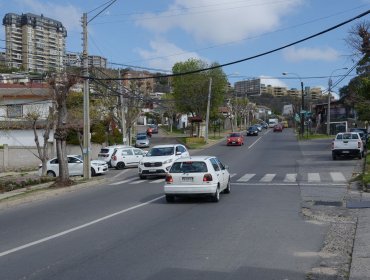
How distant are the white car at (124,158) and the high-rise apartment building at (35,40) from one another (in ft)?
33.4

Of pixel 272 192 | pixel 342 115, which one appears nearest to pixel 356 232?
pixel 272 192

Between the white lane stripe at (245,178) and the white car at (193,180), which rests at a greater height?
the white car at (193,180)

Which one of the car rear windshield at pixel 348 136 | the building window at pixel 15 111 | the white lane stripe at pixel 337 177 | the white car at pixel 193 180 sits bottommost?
the white lane stripe at pixel 337 177

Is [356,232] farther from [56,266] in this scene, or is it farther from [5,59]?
[5,59]

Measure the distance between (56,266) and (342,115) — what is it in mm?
101684

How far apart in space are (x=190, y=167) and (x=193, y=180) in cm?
53

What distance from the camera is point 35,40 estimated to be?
27.3 meters

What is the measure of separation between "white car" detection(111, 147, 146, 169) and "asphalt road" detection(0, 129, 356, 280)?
57.5 ft

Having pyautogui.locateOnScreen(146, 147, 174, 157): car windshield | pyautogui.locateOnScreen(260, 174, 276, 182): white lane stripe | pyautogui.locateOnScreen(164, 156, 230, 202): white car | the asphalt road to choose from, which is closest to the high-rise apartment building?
pyautogui.locateOnScreen(146, 147, 174, 157): car windshield

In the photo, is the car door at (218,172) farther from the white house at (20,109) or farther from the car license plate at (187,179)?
the white house at (20,109)

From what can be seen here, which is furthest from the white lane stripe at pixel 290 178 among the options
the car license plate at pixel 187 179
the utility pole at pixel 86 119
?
the utility pole at pixel 86 119

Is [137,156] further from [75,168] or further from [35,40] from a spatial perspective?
[35,40]

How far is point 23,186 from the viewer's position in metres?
26.1

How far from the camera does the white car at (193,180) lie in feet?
55.7
